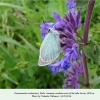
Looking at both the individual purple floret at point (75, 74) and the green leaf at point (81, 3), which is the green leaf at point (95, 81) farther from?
the green leaf at point (81, 3)

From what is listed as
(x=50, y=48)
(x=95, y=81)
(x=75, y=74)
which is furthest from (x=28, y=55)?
(x=50, y=48)

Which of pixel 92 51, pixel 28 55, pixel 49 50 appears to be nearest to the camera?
pixel 49 50

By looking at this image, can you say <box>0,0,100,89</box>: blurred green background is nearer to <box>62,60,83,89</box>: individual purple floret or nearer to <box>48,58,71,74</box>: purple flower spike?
<box>62,60,83,89</box>: individual purple floret

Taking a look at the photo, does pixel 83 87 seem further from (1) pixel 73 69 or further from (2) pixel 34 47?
(2) pixel 34 47

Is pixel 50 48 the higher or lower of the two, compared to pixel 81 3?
lower

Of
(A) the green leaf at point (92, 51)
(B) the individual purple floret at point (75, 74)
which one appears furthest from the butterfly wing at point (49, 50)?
(B) the individual purple floret at point (75, 74)

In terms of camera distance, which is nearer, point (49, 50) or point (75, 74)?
point (49, 50)

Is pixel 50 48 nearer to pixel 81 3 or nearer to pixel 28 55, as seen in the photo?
pixel 81 3
